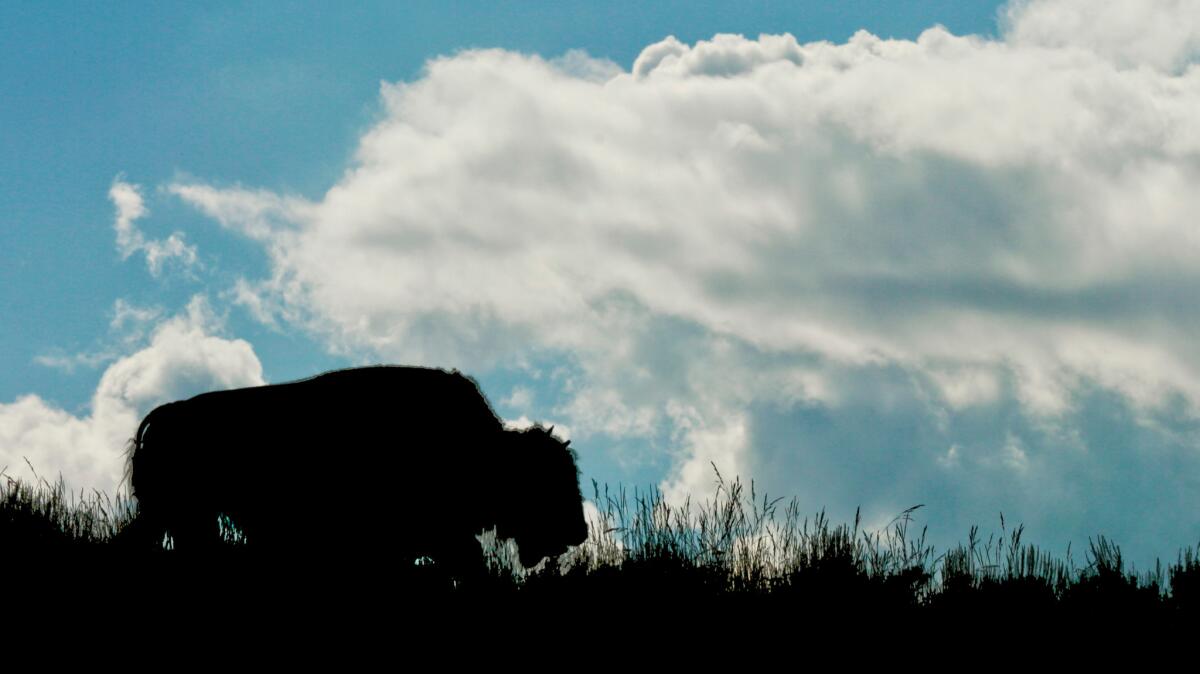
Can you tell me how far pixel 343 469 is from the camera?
25.9ft

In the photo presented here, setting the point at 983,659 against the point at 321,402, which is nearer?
the point at 983,659

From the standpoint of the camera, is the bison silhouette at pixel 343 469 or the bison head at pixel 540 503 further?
the bison head at pixel 540 503

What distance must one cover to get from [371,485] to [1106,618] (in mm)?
5350

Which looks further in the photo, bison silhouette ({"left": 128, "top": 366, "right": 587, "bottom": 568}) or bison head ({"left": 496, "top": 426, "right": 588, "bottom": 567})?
bison head ({"left": 496, "top": 426, "right": 588, "bottom": 567})

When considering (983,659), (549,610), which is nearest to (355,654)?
(549,610)

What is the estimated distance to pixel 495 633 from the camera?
655cm

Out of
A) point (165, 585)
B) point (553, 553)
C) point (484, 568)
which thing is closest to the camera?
point (165, 585)

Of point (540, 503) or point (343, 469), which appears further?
point (540, 503)

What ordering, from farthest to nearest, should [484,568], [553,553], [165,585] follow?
[553,553]
[484,568]
[165,585]

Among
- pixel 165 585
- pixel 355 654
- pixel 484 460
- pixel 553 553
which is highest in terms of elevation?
pixel 484 460

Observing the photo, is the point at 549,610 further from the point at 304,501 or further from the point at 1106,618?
the point at 1106,618

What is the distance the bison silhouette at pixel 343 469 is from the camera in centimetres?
786

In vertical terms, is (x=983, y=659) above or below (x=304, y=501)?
below

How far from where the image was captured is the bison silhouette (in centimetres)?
786
